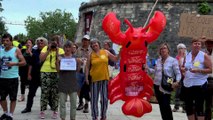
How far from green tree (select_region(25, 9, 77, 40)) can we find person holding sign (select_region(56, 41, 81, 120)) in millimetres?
67550

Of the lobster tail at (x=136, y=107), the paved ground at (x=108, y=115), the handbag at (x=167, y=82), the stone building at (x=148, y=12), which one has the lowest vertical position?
the paved ground at (x=108, y=115)

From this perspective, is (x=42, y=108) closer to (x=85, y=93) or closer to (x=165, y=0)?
(x=85, y=93)

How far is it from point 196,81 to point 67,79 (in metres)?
2.48

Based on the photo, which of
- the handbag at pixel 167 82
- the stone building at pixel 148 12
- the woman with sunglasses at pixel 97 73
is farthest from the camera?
the stone building at pixel 148 12

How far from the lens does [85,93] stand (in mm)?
11422

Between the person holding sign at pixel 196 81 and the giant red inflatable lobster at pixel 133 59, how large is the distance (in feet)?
3.82

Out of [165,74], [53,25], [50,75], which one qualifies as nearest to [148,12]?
[50,75]

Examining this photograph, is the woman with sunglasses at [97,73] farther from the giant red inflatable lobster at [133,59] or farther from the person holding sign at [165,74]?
the giant red inflatable lobster at [133,59]

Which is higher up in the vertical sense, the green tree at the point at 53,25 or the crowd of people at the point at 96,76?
the green tree at the point at 53,25

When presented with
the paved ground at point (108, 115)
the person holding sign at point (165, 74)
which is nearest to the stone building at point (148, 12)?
the paved ground at point (108, 115)

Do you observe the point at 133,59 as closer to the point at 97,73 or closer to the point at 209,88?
the point at 209,88

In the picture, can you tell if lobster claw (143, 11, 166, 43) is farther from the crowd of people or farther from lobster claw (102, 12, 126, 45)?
the crowd of people

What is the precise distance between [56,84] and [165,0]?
20.3 meters

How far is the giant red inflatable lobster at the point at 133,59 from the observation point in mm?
7156
